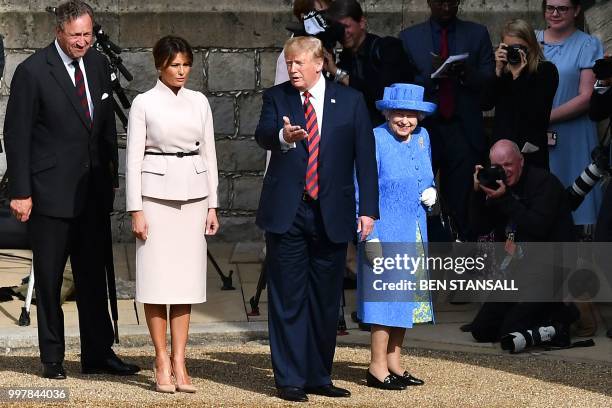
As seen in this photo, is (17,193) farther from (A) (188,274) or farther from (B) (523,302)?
(B) (523,302)

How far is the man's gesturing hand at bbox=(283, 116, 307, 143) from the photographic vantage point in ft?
24.6

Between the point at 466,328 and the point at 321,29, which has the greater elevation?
the point at 321,29

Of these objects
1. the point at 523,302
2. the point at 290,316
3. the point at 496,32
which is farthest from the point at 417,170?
the point at 496,32

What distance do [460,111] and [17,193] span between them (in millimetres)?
3200

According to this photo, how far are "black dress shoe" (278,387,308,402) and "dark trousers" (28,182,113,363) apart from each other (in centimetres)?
115

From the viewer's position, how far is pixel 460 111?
1009 cm

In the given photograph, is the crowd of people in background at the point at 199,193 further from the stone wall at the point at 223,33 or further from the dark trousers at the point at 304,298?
the stone wall at the point at 223,33

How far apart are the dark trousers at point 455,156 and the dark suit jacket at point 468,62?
2.0 inches

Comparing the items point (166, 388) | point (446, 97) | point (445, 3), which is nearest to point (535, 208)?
point (446, 97)

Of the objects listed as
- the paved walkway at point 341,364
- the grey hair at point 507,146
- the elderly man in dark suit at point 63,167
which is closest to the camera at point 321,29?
the grey hair at point 507,146

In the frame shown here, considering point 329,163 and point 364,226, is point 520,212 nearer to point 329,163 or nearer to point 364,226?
point 364,226

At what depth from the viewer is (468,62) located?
10.0 m

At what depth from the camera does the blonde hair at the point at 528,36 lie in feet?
31.9

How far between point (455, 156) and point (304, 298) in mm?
2533
